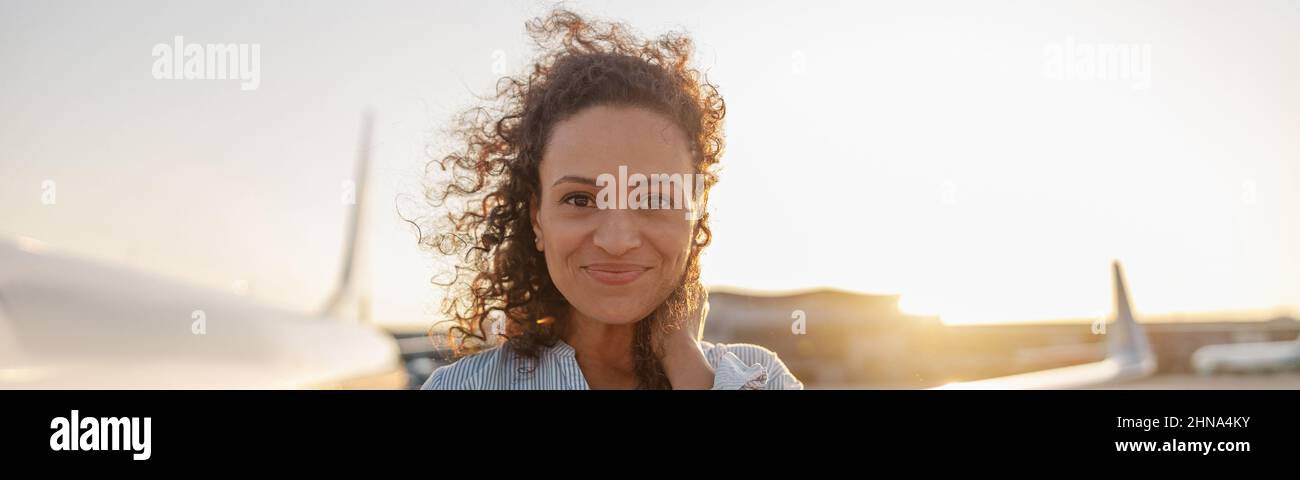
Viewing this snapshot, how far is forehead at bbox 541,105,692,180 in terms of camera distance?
1.72m

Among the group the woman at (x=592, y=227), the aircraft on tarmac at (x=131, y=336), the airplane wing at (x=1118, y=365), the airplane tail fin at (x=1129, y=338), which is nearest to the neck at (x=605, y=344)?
the woman at (x=592, y=227)

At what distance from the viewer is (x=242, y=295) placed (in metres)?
13.1

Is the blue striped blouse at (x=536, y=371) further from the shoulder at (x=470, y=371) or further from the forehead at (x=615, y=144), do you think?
the forehead at (x=615, y=144)

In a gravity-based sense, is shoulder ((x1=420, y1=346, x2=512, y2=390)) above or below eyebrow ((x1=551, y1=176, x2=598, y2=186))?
below

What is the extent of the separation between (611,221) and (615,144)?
6.2 inches

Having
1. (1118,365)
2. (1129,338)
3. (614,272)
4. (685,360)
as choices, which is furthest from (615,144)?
(1129,338)

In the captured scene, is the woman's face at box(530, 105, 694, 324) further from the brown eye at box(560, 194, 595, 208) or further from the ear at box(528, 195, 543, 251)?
the ear at box(528, 195, 543, 251)

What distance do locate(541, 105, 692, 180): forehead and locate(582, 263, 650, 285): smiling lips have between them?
19cm

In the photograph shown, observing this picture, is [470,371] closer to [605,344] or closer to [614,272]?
[605,344]

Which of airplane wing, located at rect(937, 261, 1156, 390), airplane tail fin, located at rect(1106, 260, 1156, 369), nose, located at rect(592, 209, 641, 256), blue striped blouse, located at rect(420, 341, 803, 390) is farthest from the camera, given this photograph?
airplane tail fin, located at rect(1106, 260, 1156, 369)

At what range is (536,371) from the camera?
1.90m

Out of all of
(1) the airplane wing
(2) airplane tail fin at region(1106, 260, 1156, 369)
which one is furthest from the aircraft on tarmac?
(2) airplane tail fin at region(1106, 260, 1156, 369)
